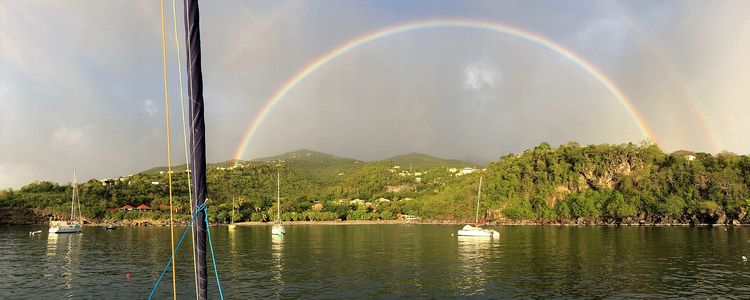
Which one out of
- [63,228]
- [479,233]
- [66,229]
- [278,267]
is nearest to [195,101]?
[278,267]

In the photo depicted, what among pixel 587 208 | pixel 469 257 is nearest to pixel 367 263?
pixel 469 257

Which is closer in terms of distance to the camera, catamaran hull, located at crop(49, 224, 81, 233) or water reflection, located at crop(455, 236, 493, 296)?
water reflection, located at crop(455, 236, 493, 296)

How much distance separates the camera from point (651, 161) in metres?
184

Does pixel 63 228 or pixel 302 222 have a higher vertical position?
pixel 63 228

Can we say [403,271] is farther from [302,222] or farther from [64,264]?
[302,222]

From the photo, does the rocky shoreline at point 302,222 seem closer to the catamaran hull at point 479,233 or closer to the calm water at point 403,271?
the catamaran hull at point 479,233

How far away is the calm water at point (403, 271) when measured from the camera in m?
44.7

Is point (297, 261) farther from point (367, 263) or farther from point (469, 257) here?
point (469, 257)

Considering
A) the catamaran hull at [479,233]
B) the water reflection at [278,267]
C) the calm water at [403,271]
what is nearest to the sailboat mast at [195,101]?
the calm water at [403,271]

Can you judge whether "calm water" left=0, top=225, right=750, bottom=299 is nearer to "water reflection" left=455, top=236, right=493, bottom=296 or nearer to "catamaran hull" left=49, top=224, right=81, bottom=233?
"water reflection" left=455, top=236, right=493, bottom=296

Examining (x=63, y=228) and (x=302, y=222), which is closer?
(x=63, y=228)

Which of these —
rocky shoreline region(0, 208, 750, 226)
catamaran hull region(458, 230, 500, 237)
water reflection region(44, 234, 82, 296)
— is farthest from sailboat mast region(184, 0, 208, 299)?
rocky shoreline region(0, 208, 750, 226)

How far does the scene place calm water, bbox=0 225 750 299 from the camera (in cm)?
4466

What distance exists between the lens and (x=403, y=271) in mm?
57594
